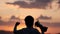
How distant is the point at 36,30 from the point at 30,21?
0.52 feet

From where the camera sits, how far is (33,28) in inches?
136

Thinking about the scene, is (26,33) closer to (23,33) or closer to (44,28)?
(23,33)

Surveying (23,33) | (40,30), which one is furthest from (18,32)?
(40,30)

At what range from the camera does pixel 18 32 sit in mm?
3352

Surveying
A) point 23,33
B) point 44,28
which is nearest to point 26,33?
point 23,33

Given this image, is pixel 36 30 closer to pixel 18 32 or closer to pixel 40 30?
pixel 40 30

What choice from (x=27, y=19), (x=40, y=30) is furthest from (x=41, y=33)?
(x=27, y=19)

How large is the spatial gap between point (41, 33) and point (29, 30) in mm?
183

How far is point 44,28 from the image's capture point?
333 centimetres

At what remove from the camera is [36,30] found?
3.43m

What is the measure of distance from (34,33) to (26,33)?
0.12 metres

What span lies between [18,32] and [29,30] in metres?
0.17

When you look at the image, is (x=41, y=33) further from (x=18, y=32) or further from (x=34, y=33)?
(x=18, y=32)

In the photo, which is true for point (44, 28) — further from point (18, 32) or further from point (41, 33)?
point (18, 32)
